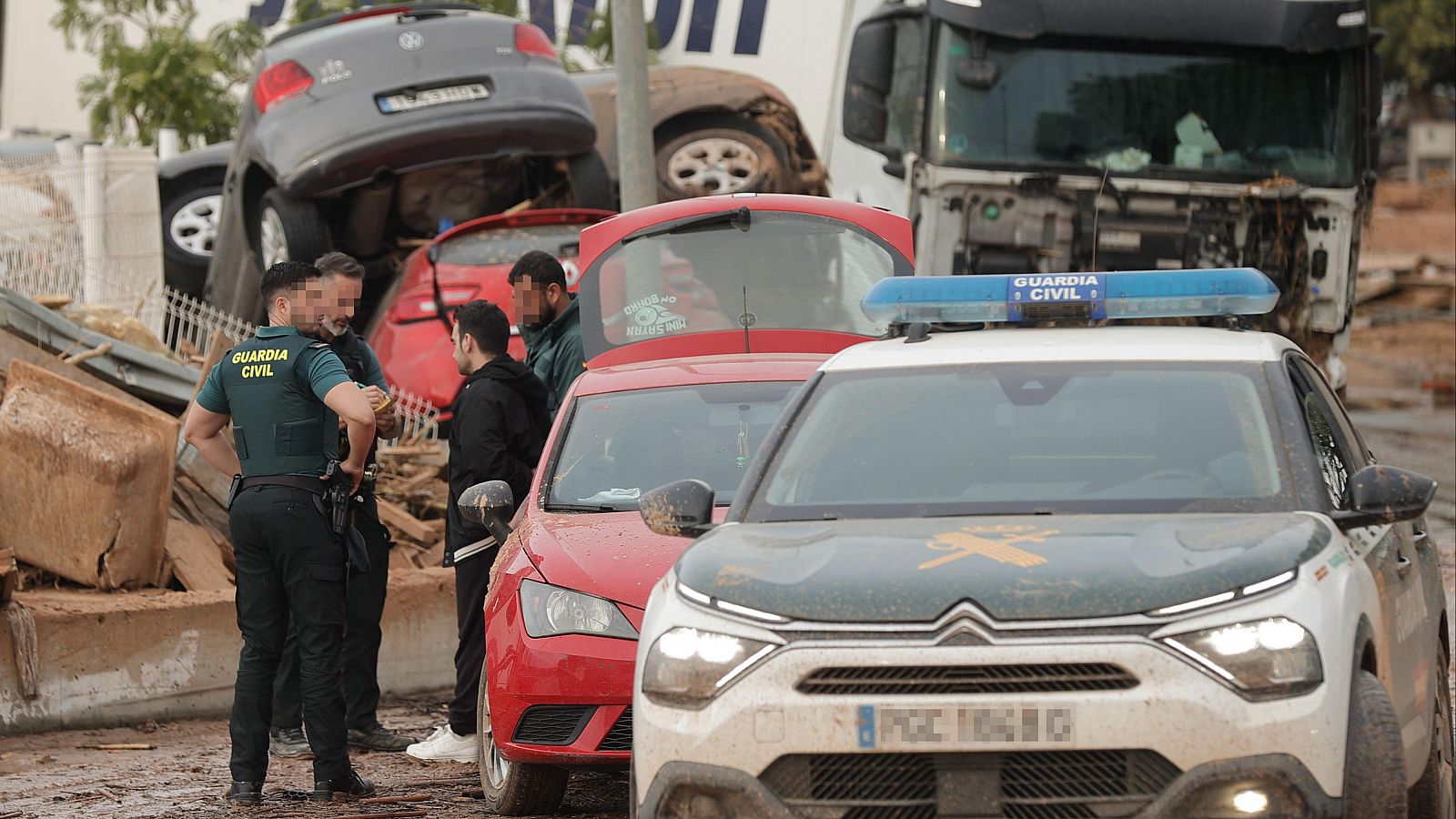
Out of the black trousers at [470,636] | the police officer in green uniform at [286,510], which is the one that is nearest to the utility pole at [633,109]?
the black trousers at [470,636]

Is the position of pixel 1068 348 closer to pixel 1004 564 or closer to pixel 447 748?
pixel 1004 564

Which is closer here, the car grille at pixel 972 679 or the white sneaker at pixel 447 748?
the car grille at pixel 972 679

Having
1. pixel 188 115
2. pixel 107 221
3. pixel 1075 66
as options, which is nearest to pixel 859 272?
pixel 1075 66

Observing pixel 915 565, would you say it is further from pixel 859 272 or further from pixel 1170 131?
pixel 1170 131

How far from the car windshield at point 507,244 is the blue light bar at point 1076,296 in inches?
251

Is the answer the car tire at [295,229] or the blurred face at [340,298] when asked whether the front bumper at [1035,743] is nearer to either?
the blurred face at [340,298]

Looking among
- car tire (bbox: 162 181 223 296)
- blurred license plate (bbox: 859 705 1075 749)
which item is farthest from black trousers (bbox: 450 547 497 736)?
car tire (bbox: 162 181 223 296)

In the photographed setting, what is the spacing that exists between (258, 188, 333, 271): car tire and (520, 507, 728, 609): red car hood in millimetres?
6669

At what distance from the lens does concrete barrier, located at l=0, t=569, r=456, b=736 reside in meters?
8.27

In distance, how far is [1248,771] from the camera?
4.16m

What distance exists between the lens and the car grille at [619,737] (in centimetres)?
616

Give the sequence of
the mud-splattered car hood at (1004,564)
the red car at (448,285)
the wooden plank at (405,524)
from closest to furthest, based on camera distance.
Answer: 1. the mud-splattered car hood at (1004,564)
2. the wooden plank at (405,524)
3. the red car at (448,285)

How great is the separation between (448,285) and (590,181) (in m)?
2.18

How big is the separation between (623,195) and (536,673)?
17.3 ft
